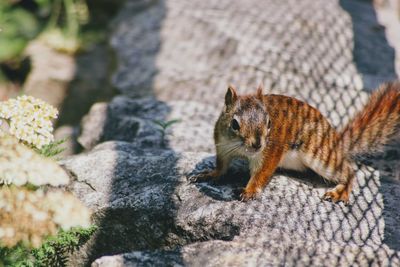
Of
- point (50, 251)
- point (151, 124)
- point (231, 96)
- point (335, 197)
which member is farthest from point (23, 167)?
point (151, 124)

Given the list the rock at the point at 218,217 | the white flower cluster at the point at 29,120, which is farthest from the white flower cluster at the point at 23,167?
the rock at the point at 218,217

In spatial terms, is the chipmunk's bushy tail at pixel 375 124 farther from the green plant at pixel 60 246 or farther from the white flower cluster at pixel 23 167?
the white flower cluster at pixel 23 167

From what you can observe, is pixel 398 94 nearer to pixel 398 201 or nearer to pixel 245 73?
pixel 398 201

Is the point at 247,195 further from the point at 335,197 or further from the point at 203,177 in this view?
the point at 335,197

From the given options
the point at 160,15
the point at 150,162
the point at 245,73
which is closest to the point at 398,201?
the point at 150,162

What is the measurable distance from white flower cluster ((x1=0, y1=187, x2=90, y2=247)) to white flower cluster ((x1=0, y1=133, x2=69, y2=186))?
6 cm

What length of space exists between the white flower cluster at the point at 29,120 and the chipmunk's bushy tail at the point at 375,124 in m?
1.73

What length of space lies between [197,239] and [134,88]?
2.47 meters

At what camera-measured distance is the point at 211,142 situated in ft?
13.6

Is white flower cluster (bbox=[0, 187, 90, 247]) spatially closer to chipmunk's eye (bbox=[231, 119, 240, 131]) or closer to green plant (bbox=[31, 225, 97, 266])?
green plant (bbox=[31, 225, 97, 266])

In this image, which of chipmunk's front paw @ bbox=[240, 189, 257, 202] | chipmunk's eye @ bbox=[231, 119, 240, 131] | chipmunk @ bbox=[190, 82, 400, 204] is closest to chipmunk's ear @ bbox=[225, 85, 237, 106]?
chipmunk @ bbox=[190, 82, 400, 204]

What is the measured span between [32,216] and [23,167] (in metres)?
0.21

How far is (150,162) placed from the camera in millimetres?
3676

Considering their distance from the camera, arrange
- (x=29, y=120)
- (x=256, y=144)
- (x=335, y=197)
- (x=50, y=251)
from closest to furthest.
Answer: (x=29, y=120), (x=50, y=251), (x=256, y=144), (x=335, y=197)
